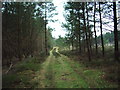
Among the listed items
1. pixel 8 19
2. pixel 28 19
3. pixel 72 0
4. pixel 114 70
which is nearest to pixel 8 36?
pixel 8 19

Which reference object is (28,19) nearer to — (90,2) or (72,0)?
(72,0)

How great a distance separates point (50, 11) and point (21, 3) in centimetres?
1209

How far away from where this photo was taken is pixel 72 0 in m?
24.7

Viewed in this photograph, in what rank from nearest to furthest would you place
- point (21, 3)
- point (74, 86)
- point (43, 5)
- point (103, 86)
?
1. point (103, 86)
2. point (74, 86)
3. point (21, 3)
4. point (43, 5)

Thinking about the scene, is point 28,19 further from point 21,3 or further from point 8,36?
point 8,36

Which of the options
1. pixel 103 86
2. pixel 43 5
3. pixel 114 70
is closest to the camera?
pixel 103 86

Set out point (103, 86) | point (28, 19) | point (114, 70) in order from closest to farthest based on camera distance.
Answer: point (103, 86)
point (114, 70)
point (28, 19)

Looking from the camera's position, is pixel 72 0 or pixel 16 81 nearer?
pixel 16 81

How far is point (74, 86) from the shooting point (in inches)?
398

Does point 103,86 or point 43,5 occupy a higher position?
point 43,5

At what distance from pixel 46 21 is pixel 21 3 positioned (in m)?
11.8

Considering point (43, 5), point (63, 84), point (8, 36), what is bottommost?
point (63, 84)

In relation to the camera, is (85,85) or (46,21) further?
(46,21)

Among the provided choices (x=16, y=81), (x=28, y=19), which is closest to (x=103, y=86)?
(x=16, y=81)
